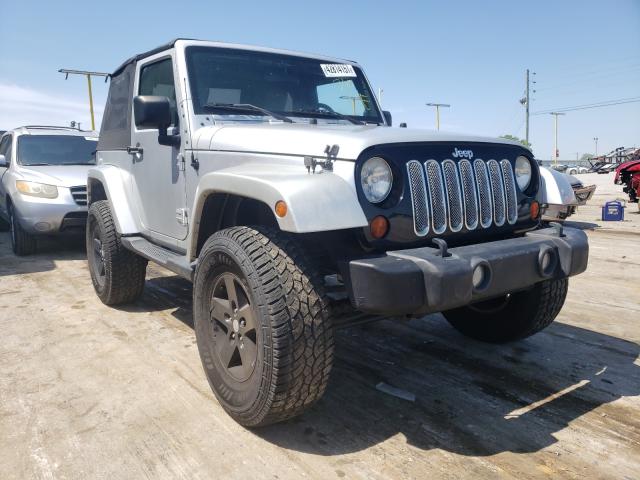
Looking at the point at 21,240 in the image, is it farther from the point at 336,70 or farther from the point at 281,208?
the point at 281,208

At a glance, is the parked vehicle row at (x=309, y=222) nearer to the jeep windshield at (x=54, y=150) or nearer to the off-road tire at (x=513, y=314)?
the off-road tire at (x=513, y=314)

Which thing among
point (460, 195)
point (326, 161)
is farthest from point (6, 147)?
point (460, 195)

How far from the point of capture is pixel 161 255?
11.8ft

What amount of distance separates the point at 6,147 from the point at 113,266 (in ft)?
17.8

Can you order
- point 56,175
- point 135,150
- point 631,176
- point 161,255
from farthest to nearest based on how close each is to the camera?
point 631,176 < point 56,175 < point 135,150 < point 161,255

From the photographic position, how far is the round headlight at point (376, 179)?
2.32 metres

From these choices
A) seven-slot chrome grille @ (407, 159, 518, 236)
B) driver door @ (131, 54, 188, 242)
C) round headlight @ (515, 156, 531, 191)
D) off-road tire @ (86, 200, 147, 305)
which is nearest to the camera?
seven-slot chrome grille @ (407, 159, 518, 236)

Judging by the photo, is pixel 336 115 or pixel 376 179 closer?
pixel 376 179

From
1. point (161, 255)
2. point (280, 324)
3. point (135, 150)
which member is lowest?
point (280, 324)

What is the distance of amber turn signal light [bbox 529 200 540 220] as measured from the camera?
294 cm

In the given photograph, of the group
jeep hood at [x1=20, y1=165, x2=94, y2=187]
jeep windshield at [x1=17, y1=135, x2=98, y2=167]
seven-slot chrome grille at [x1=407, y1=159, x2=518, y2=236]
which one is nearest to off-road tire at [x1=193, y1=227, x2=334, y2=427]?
seven-slot chrome grille at [x1=407, y1=159, x2=518, y2=236]

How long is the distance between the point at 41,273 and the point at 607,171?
4596 centimetres

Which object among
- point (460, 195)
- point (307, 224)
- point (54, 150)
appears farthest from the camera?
point (54, 150)

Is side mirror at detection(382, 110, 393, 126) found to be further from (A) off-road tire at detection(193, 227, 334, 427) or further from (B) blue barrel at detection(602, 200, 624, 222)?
(B) blue barrel at detection(602, 200, 624, 222)
